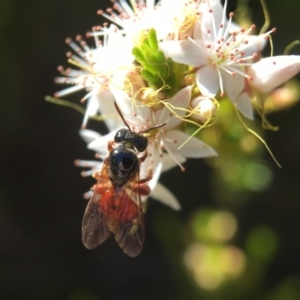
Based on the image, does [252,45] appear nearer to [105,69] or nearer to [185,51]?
[185,51]

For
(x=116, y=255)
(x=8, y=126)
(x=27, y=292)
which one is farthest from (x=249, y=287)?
(x=8, y=126)

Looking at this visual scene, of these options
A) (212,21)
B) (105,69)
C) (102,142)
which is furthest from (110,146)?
(212,21)

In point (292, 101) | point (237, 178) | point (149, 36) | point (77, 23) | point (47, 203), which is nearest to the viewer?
point (149, 36)

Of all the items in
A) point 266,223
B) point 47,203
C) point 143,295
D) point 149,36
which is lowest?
point 143,295

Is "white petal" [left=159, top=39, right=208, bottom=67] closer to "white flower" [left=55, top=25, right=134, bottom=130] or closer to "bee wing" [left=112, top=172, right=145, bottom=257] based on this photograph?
"white flower" [left=55, top=25, right=134, bottom=130]

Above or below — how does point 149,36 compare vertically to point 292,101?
above

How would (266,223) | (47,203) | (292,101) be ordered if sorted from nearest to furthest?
(292,101) → (266,223) → (47,203)

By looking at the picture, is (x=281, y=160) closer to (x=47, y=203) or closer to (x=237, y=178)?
(x=237, y=178)
